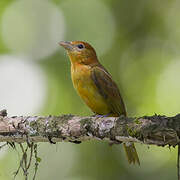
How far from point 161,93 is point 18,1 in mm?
3829

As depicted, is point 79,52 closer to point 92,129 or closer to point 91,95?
point 91,95

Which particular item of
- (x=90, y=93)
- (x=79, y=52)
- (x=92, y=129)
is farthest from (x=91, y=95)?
(x=92, y=129)

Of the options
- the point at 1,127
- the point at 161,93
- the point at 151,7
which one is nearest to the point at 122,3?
the point at 151,7

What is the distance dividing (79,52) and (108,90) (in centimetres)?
75

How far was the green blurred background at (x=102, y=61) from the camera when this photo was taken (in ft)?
25.0

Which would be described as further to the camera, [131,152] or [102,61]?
[102,61]

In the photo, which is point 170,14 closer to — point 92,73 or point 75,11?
point 75,11

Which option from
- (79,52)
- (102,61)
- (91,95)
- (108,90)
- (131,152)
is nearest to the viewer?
(131,152)

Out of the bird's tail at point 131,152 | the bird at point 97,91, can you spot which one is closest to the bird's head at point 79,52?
the bird at point 97,91

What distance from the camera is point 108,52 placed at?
8.76 metres

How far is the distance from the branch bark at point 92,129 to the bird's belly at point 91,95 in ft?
4.20

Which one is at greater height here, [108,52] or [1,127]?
[108,52]

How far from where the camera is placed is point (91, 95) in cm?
510

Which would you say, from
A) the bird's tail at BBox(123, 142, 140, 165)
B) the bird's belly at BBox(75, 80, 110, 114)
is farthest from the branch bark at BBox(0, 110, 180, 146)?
the bird's belly at BBox(75, 80, 110, 114)
